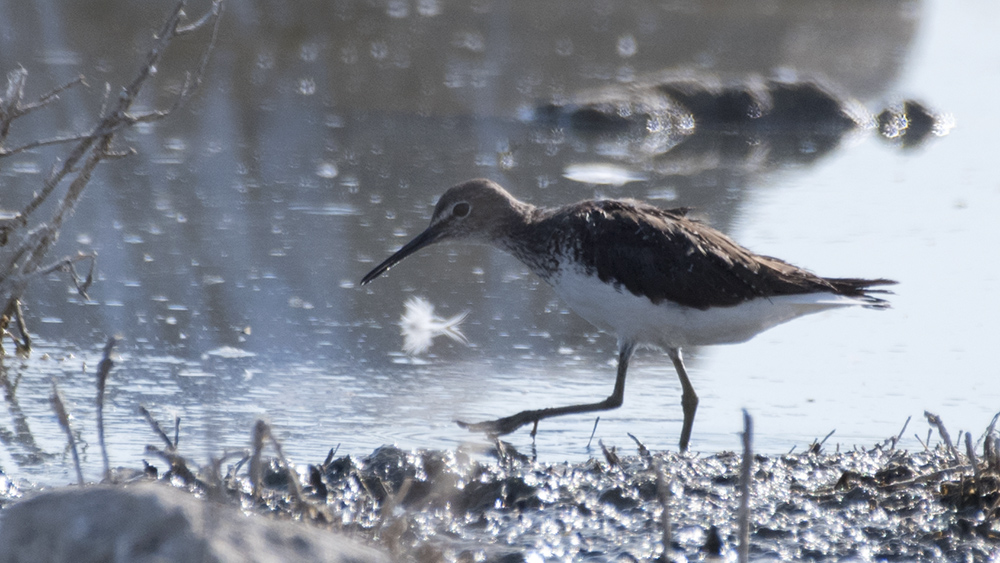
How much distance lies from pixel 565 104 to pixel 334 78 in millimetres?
2348

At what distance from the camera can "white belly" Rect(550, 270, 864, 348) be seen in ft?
14.5

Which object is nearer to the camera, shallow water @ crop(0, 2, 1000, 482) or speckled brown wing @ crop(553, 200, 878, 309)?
speckled brown wing @ crop(553, 200, 878, 309)

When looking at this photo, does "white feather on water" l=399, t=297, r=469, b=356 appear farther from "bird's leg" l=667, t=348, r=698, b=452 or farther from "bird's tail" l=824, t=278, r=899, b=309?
"bird's tail" l=824, t=278, r=899, b=309

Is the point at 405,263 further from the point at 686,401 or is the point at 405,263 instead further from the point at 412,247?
the point at 686,401

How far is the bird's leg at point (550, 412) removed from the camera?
4.30 metres

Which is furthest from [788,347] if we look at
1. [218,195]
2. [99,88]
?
[99,88]

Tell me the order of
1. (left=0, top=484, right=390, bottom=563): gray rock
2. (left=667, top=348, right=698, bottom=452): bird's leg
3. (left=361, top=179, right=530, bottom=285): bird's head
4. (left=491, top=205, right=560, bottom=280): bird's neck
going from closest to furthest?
(left=0, top=484, right=390, bottom=563): gray rock, (left=667, top=348, right=698, bottom=452): bird's leg, (left=491, top=205, right=560, bottom=280): bird's neck, (left=361, top=179, right=530, bottom=285): bird's head

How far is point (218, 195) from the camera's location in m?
7.30

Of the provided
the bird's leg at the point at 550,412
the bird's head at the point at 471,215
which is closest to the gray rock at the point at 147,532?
the bird's leg at the point at 550,412

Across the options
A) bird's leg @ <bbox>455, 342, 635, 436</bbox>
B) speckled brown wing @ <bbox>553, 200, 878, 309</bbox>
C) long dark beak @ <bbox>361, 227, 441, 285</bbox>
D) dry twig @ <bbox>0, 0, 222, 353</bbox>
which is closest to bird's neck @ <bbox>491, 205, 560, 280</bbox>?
speckled brown wing @ <bbox>553, 200, 878, 309</bbox>

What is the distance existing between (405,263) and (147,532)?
3.96 meters

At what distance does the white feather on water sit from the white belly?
33.3 inches

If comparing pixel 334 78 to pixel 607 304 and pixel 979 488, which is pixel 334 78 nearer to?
pixel 607 304

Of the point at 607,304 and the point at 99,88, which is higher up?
the point at 99,88
